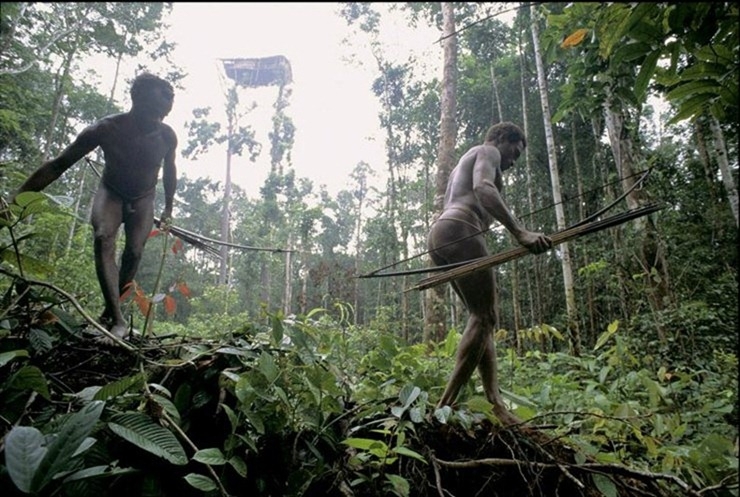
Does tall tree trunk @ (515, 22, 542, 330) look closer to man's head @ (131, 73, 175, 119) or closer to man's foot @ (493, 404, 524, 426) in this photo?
man's foot @ (493, 404, 524, 426)

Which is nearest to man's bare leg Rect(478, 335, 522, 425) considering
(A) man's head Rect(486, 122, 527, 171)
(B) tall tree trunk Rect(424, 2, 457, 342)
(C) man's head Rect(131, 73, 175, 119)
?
(A) man's head Rect(486, 122, 527, 171)

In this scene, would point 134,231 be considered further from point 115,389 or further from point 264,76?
point 264,76

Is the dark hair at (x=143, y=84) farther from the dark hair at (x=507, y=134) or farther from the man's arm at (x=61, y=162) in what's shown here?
the dark hair at (x=507, y=134)

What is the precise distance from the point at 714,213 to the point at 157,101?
644 centimetres

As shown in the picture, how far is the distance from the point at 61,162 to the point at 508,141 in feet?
7.70

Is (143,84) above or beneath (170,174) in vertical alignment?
above

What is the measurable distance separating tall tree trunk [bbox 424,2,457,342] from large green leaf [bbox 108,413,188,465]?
183 inches

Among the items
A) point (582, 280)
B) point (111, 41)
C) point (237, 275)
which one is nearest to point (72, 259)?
point (111, 41)

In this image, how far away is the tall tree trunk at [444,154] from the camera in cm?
591

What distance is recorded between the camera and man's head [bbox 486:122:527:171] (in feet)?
7.87

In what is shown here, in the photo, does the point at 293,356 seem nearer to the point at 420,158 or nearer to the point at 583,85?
the point at 583,85

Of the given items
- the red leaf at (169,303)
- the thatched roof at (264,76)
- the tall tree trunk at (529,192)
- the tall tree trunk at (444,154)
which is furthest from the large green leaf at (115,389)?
the thatched roof at (264,76)

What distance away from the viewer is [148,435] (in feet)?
3.62

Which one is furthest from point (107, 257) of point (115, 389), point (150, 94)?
point (115, 389)
